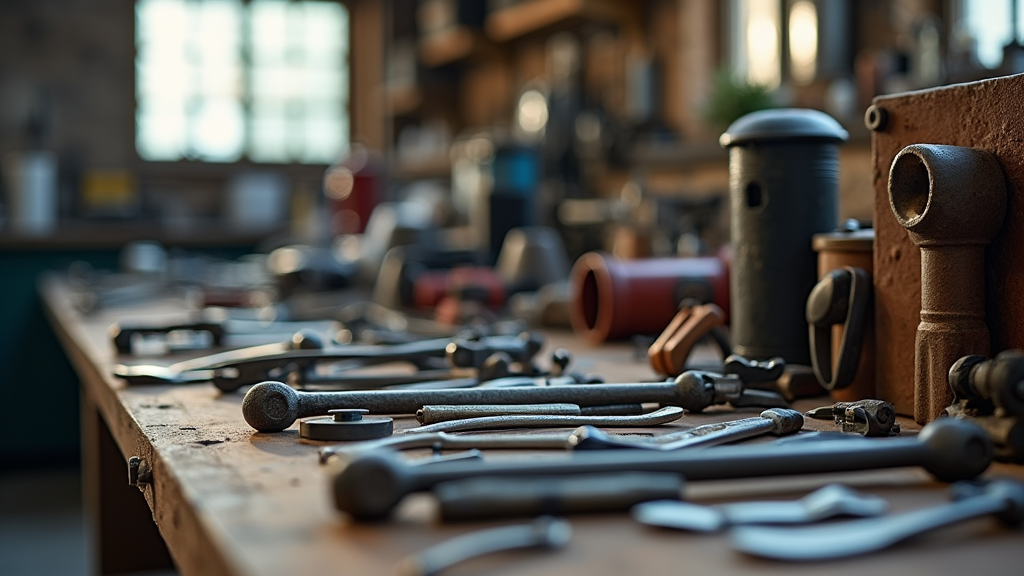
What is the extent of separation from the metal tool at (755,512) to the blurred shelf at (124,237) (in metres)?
4.55

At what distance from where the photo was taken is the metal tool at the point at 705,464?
604 mm

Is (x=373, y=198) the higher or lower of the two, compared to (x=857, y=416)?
higher

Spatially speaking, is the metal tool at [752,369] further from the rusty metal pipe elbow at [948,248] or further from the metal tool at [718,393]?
the rusty metal pipe elbow at [948,248]

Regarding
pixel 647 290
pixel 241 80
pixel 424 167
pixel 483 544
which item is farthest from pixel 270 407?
pixel 241 80

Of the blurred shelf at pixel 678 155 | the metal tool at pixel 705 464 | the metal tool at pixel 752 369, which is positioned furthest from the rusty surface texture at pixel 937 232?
the blurred shelf at pixel 678 155

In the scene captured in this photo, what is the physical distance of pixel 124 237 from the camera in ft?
16.2

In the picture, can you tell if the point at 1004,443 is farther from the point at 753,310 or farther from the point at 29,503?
the point at 29,503

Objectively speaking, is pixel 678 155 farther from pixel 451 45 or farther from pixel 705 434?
pixel 705 434

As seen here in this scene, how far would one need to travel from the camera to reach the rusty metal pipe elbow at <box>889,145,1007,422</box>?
0.85m

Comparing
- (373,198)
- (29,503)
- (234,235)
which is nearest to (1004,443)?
(373,198)

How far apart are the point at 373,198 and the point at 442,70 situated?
1.97 meters

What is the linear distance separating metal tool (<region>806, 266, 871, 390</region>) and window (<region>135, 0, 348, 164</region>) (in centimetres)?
614

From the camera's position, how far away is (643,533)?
591mm

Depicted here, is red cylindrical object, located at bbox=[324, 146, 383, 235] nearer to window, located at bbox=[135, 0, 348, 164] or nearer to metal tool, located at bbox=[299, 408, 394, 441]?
window, located at bbox=[135, 0, 348, 164]
